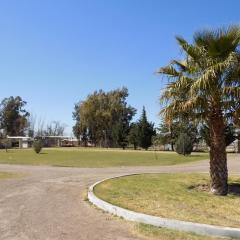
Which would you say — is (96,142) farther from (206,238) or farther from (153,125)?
(206,238)

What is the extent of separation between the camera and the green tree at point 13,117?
138875 millimetres

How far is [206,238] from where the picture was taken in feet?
29.8

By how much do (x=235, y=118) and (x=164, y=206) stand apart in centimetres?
485

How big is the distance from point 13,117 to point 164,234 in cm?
13582

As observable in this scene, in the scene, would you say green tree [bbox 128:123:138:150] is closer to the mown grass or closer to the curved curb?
the curved curb

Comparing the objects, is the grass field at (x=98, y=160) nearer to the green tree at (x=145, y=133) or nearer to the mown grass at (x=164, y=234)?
the mown grass at (x=164, y=234)

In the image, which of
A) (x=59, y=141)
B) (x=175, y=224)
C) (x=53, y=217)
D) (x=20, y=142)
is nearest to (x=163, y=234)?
(x=175, y=224)

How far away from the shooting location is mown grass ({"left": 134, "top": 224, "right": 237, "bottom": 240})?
356 inches

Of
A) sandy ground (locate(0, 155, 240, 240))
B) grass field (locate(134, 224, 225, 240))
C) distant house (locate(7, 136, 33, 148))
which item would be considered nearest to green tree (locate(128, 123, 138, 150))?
distant house (locate(7, 136, 33, 148))

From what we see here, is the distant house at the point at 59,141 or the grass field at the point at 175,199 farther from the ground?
the distant house at the point at 59,141

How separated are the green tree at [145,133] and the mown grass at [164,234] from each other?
251 ft

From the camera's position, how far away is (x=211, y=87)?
14531mm

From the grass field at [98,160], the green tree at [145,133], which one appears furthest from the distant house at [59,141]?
the grass field at [98,160]

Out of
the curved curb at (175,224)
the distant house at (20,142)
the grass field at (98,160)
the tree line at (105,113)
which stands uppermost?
the tree line at (105,113)
